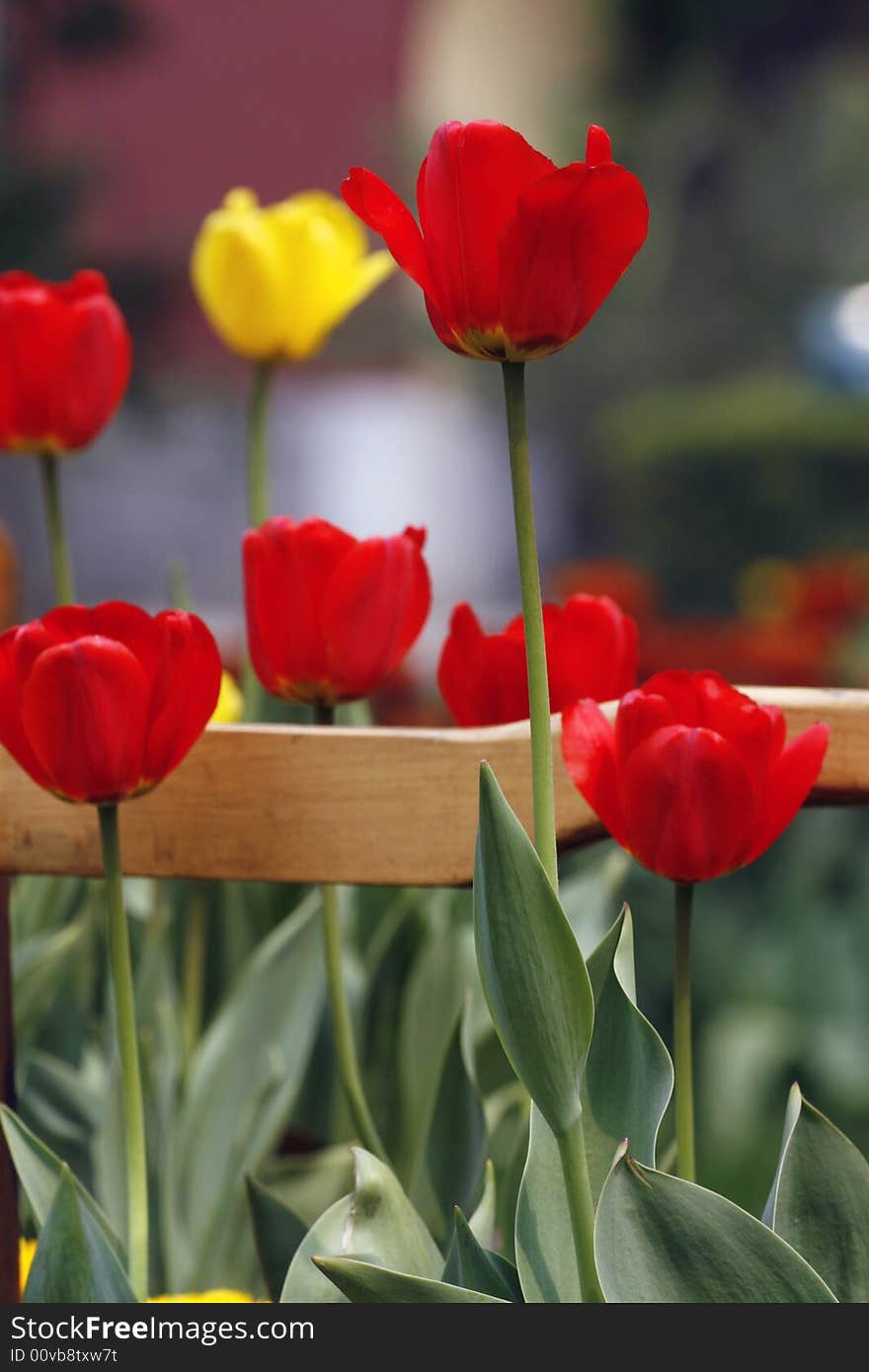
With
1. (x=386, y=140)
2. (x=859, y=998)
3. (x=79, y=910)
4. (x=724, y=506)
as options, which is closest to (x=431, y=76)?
(x=386, y=140)

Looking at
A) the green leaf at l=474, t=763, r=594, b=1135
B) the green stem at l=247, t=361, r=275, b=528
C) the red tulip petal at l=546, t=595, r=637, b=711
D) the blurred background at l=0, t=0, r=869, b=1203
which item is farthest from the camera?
the blurred background at l=0, t=0, r=869, b=1203

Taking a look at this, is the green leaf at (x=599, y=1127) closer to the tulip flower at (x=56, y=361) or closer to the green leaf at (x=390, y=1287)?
the green leaf at (x=390, y=1287)

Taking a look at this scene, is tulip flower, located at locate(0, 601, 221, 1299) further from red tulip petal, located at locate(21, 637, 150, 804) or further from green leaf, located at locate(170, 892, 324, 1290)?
green leaf, located at locate(170, 892, 324, 1290)

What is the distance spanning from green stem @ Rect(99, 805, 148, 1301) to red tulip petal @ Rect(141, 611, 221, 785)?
2 centimetres

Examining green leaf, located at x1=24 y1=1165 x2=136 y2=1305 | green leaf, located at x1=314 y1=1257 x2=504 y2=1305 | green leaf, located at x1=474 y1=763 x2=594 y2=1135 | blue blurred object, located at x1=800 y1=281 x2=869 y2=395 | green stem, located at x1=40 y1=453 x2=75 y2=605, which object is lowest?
green leaf, located at x1=24 y1=1165 x2=136 y2=1305

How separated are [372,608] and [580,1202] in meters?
0.17

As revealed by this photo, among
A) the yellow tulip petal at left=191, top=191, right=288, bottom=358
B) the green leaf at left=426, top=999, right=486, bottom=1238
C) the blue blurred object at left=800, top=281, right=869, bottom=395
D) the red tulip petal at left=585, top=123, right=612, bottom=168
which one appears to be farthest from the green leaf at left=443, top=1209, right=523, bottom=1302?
the blue blurred object at left=800, top=281, right=869, bottom=395

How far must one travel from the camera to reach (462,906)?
23.7 inches

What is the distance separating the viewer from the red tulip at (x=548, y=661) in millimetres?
401

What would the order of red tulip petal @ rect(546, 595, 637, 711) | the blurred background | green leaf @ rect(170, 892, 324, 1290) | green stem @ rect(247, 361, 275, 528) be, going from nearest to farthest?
1. red tulip petal @ rect(546, 595, 637, 711)
2. green leaf @ rect(170, 892, 324, 1290)
3. green stem @ rect(247, 361, 275, 528)
4. the blurred background

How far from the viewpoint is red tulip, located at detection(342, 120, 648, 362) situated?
0.94 ft

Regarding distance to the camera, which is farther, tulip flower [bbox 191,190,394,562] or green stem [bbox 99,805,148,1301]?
tulip flower [bbox 191,190,394,562]

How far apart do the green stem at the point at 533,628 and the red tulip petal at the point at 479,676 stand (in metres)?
0.11

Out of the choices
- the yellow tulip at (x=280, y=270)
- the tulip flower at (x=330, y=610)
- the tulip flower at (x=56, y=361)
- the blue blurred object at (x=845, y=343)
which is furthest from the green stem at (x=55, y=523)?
the blue blurred object at (x=845, y=343)
